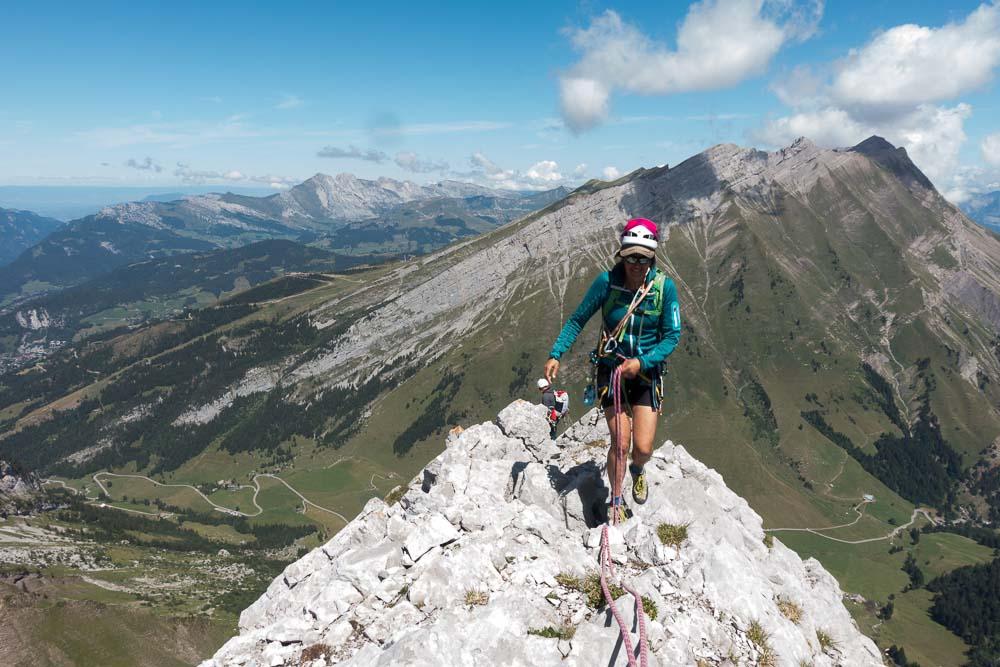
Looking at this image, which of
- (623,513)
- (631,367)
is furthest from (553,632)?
(623,513)

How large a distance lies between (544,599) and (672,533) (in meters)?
4.80

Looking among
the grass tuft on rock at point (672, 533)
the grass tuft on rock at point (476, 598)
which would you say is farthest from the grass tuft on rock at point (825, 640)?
the grass tuft on rock at point (476, 598)

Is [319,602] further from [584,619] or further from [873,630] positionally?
[873,630]

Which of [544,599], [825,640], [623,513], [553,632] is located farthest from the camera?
[623,513]

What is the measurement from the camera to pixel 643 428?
50.1ft

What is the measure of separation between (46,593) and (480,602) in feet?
495

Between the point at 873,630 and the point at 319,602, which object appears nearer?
the point at 319,602

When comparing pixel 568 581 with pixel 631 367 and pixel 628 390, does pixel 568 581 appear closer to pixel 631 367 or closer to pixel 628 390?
pixel 628 390

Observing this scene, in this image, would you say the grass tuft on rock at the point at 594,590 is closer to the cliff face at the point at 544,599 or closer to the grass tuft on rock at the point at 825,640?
the cliff face at the point at 544,599

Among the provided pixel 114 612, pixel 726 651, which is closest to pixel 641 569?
pixel 726 651

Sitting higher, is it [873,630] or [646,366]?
[646,366]

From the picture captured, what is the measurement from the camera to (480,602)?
13414 mm

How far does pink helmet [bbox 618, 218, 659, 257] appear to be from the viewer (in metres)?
13.7

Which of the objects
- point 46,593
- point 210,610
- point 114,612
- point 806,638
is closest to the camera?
point 806,638
